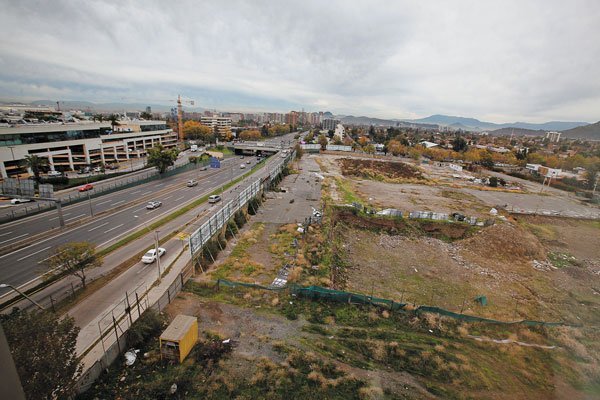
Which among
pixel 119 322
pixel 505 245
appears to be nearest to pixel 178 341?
pixel 119 322

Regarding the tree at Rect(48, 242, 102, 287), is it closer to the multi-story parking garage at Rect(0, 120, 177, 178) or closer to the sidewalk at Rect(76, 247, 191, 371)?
the sidewalk at Rect(76, 247, 191, 371)

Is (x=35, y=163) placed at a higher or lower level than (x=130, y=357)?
higher

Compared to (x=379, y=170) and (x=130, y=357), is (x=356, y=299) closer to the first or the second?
(x=130, y=357)

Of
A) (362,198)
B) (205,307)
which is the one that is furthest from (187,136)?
(205,307)

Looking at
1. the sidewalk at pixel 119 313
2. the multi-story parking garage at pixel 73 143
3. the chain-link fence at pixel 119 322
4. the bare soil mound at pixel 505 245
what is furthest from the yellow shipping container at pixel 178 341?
the multi-story parking garage at pixel 73 143

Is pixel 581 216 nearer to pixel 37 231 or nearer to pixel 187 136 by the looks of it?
pixel 37 231

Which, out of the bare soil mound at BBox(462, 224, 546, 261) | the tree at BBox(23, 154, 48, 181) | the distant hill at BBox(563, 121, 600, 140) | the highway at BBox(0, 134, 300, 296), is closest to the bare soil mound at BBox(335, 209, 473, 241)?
the bare soil mound at BBox(462, 224, 546, 261)

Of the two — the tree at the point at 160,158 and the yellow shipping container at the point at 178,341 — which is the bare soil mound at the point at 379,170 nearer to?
the tree at the point at 160,158
